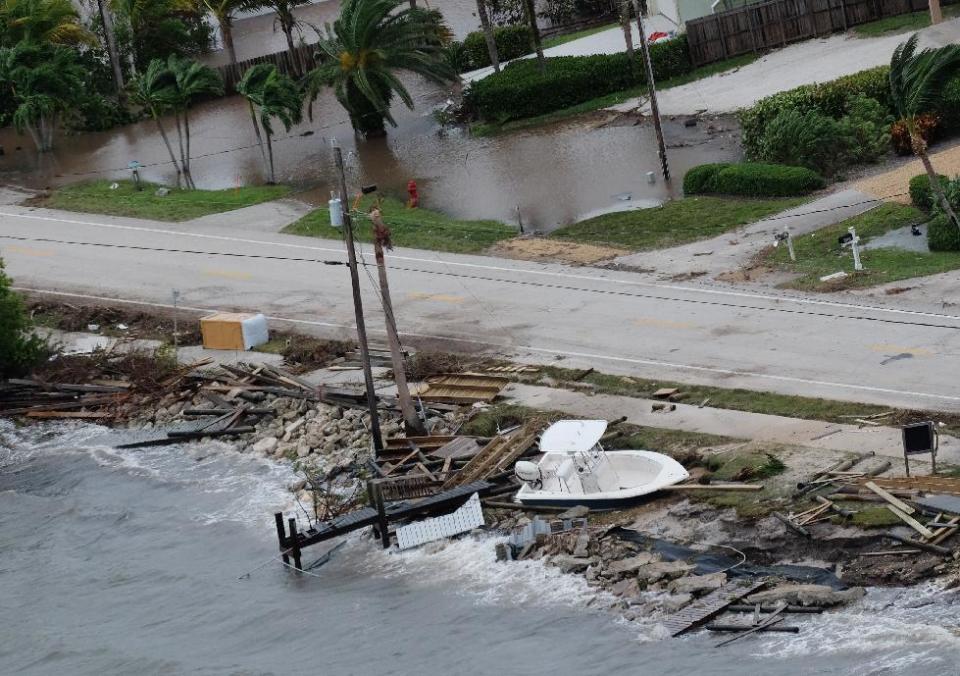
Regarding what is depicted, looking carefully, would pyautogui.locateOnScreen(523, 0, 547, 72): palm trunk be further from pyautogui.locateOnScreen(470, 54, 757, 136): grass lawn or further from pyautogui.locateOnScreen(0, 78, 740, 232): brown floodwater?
pyautogui.locateOnScreen(0, 78, 740, 232): brown floodwater

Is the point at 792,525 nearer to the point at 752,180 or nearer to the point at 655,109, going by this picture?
the point at 752,180

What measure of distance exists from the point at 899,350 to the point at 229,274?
914 inches

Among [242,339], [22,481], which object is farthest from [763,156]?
[22,481]

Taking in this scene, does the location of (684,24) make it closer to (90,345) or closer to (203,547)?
(90,345)

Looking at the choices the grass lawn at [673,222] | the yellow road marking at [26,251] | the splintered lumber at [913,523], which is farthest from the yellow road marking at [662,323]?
the yellow road marking at [26,251]

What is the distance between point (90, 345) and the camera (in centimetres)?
4900

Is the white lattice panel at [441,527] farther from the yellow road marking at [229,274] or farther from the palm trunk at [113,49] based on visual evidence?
the palm trunk at [113,49]

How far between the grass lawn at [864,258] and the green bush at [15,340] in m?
21.2

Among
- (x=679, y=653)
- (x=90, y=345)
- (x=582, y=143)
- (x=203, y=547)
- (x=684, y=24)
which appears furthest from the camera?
(x=684, y=24)

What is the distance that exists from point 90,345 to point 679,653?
86.4ft

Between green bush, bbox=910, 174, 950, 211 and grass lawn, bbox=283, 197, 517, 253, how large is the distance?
12.6m

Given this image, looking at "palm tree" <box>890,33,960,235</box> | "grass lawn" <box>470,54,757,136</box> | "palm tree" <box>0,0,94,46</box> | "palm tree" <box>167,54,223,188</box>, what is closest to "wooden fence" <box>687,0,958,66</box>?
"grass lawn" <box>470,54,757,136</box>

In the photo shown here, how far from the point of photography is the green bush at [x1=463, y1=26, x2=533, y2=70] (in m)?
69.7

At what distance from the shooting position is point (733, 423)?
36.1 m
